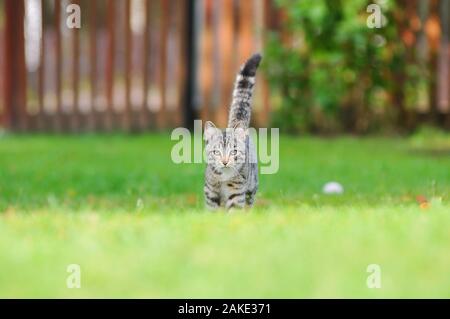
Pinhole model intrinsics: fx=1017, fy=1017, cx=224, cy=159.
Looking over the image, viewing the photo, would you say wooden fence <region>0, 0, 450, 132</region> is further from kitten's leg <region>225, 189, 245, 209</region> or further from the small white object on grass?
kitten's leg <region>225, 189, 245, 209</region>

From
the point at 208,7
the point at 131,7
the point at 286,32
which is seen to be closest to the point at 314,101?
the point at 286,32

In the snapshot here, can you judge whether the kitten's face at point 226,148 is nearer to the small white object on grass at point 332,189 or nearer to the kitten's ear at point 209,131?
the kitten's ear at point 209,131

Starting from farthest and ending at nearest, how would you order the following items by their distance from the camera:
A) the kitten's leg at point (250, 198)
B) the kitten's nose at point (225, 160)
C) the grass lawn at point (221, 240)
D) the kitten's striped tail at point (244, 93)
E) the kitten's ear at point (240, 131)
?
the kitten's leg at point (250, 198)
the kitten's striped tail at point (244, 93)
the kitten's ear at point (240, 131)
the kitten's nose at point (225, 160)
the grass lawn at point (221, 240)

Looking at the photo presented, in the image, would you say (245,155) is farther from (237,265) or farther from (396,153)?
(396,153)

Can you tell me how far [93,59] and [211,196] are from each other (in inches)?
273

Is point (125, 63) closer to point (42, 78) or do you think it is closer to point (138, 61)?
point (138, 61)

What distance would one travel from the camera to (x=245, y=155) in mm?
6328

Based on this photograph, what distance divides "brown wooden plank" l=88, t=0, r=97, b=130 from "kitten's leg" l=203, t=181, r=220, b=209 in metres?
6.81

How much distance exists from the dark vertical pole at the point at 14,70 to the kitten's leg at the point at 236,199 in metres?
7.44

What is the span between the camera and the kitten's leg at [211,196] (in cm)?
643

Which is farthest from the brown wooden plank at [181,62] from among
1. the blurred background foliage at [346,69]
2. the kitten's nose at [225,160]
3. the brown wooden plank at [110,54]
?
the kitten's nose at [225,160]

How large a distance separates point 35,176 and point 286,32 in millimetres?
4990

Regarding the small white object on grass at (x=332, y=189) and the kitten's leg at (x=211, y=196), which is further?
the small white object on grass at (x=332, y=189)

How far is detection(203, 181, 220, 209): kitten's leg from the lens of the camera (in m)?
6.43
